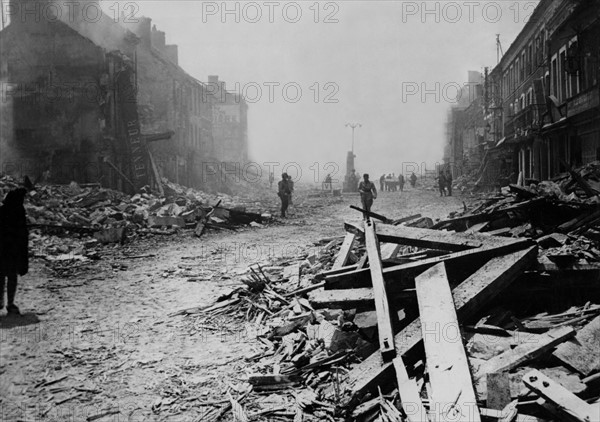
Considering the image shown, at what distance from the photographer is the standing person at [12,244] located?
624 centimetres

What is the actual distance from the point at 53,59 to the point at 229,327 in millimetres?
23333

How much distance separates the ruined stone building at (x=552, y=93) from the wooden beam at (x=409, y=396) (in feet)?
28.8

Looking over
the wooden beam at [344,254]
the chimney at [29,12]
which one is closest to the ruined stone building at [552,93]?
the wooden beam at [344,254]

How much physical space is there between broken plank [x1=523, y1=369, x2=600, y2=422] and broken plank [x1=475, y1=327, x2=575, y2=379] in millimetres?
312

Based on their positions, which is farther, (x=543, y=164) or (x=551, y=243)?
(x=543, y=164)

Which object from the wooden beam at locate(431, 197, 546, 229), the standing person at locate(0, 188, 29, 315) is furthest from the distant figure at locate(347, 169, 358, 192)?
the standing person at locate(0, 188, 29, 315)

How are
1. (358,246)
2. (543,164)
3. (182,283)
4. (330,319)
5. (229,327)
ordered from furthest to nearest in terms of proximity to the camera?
1. (543,164)
2. (358,246)
3. (182,283)
4. (229,327)
5. (330,319)

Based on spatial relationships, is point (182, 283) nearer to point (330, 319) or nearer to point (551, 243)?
point (330, 319)

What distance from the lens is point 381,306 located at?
463cm

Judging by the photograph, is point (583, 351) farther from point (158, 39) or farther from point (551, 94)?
point (158, 39)

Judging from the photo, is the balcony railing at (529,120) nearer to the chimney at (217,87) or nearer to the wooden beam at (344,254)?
the wooden beam at (344,254)

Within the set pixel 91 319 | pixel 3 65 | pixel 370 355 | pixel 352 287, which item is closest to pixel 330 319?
pixel 352 287

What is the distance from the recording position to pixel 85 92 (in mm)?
22984

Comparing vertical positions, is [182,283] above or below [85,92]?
below
